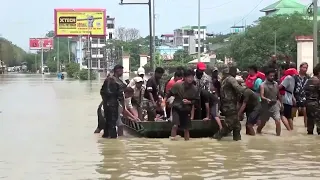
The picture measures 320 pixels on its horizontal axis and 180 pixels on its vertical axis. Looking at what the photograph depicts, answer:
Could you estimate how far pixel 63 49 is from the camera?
163 meters

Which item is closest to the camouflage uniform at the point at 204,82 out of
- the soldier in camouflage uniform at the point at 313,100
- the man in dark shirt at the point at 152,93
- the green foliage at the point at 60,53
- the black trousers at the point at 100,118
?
the man in dark shirt at the point at 152,93

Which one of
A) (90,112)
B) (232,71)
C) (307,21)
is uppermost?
(307,21)

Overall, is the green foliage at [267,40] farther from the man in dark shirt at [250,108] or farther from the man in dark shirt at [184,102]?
the man in dark shirt at [184,102]

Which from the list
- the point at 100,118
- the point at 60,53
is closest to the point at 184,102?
the point at 100,118

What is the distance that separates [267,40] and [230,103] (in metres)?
35.9

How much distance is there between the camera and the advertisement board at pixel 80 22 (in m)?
90.6

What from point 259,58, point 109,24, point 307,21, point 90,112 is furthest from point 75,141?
point 109,24

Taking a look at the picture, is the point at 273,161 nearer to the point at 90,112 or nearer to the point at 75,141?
the point at 75,141

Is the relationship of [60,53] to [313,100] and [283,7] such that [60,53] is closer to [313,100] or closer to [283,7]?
[283,7]

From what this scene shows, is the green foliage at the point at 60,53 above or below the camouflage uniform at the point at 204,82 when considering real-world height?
above

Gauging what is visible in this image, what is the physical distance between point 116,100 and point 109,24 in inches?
4904

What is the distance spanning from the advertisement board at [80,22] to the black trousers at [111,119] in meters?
77.7

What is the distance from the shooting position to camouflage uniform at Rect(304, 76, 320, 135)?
1312 centimetres

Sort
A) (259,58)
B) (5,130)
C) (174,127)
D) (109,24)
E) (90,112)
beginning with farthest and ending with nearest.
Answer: (109,24) < (259,58) < (90,112) < (5,130) < (174,127)
